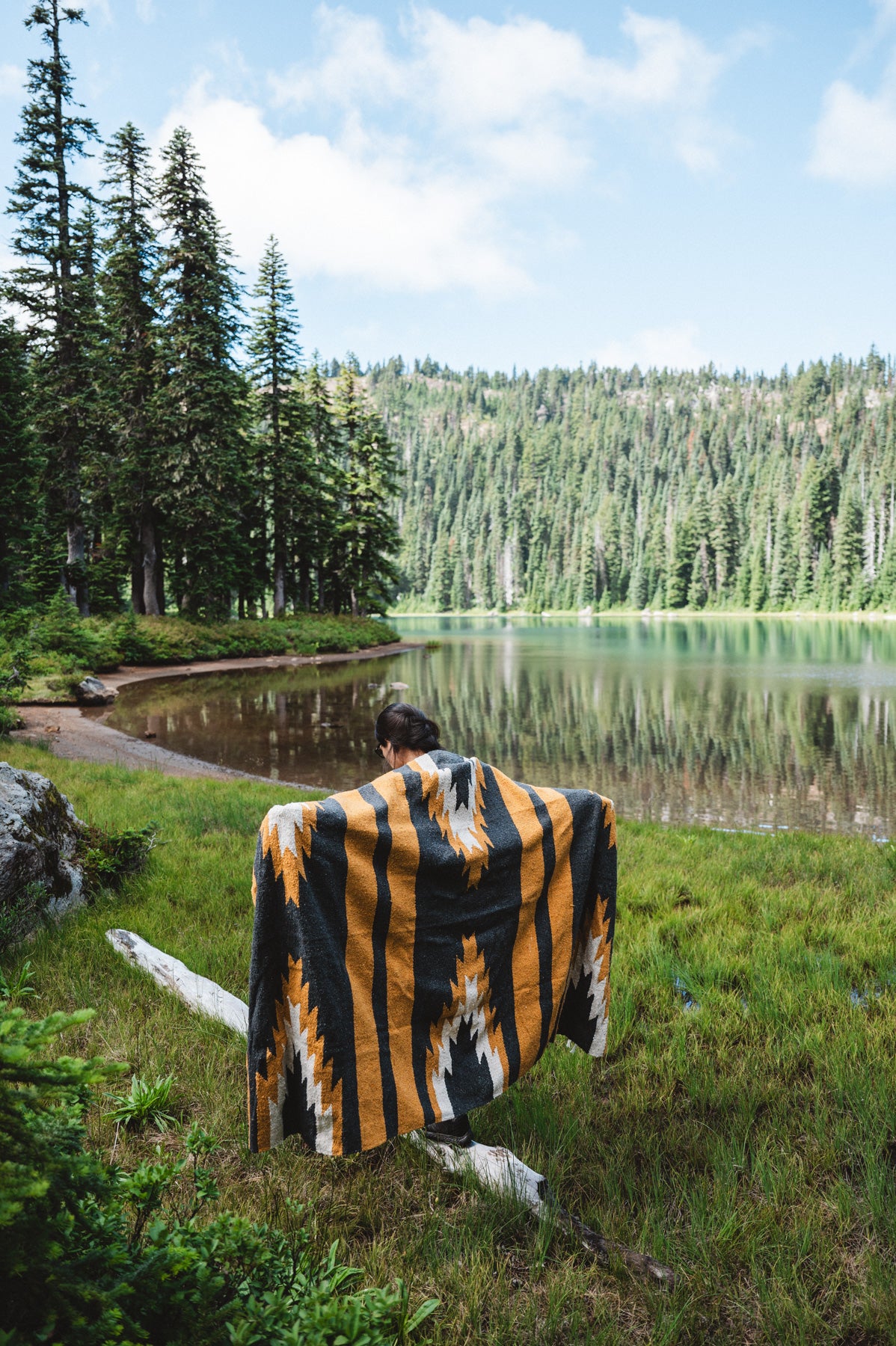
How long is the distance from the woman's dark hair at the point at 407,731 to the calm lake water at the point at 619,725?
24.4 feet

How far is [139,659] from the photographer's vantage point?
26375 mm

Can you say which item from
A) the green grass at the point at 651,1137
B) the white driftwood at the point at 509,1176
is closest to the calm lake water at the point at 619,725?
A: the green grass at the point at 651,1137

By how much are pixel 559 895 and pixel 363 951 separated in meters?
0.72

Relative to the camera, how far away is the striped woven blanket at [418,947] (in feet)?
6.95

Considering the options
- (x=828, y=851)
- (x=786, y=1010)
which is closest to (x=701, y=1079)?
(x=786, y=1010)

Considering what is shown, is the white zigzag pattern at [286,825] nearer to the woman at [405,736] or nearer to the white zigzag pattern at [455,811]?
the white zigzag pattern at [455,811]

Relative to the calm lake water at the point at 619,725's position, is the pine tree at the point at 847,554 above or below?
above

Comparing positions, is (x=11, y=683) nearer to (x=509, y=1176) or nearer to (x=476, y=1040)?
(x=476, y=1040)

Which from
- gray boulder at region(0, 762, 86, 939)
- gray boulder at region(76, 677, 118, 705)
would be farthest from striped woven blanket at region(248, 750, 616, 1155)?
gray boulder at region(76, 677, 118, 705)

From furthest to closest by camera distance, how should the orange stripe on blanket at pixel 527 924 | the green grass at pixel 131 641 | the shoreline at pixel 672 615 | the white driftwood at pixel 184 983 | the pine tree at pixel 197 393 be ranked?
1. the shoreline at pixel 672 615
2. the pine tree at pixel 197 393
3. the green grass at pixel 131 641
4. the white driftwood at pixel 184 983
5. the orange stripe on blanket at pixel 527 924

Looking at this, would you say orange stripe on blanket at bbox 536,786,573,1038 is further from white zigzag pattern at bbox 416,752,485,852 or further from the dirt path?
the dirt path

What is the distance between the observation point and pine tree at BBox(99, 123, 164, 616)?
27.3 metres

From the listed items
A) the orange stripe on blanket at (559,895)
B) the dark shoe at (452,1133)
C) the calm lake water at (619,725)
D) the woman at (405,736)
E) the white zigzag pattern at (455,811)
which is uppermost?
the woman at (405,736)

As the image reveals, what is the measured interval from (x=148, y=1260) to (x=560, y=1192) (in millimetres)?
1520
